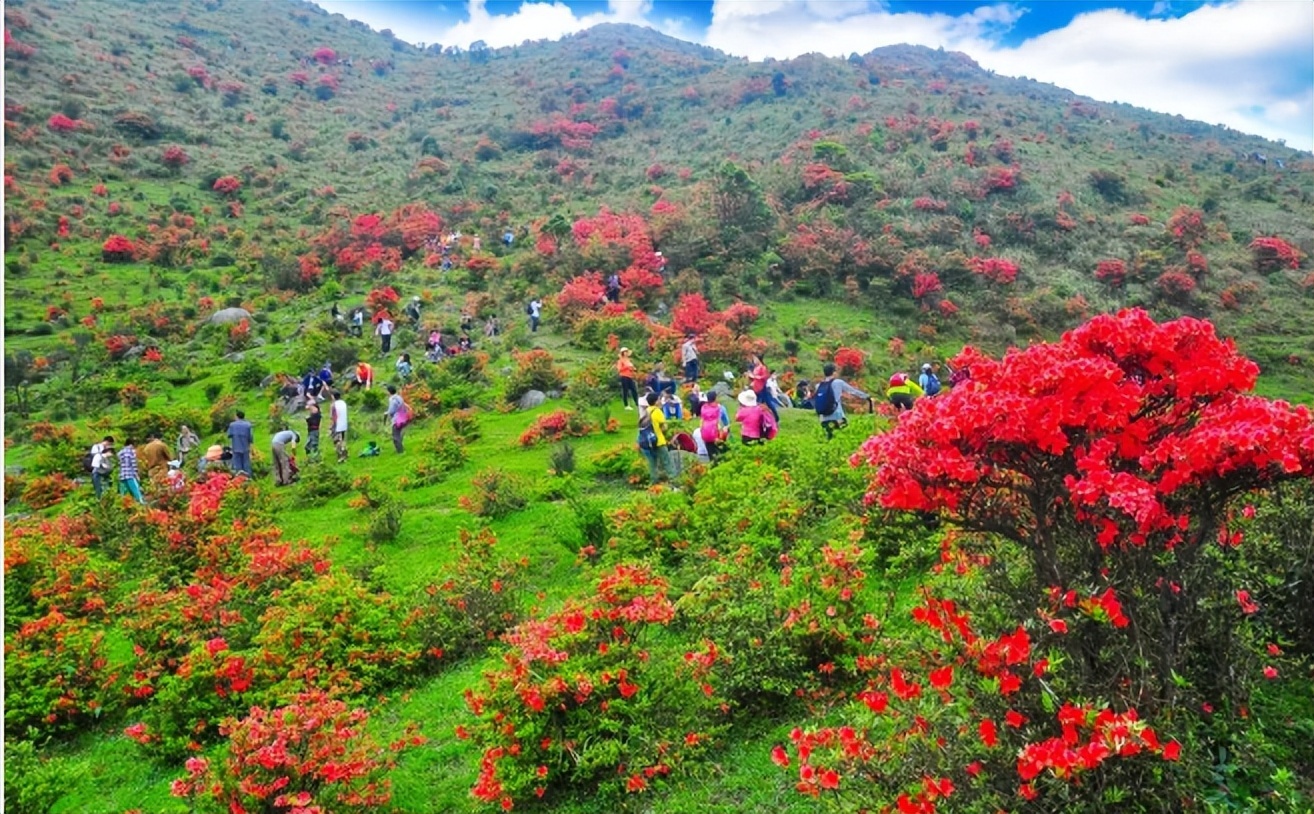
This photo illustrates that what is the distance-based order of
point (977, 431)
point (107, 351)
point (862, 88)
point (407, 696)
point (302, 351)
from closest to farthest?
point (977, 431) → point (407, 696) → point (302, 351) → point (107, 351) → point (862, 88)

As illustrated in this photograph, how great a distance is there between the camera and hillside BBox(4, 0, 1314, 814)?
426 centimetres

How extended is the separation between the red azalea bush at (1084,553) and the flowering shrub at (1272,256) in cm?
3483

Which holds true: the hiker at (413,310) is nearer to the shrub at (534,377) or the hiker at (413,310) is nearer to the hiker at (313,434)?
the shrub at (534,377)

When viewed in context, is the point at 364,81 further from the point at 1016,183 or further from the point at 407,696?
the point at 407,696

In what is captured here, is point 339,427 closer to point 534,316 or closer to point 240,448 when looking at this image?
point 240,448

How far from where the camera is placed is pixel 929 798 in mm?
4039

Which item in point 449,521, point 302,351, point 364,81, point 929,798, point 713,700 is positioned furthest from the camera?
point 364,81

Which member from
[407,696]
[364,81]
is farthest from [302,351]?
[364,81]

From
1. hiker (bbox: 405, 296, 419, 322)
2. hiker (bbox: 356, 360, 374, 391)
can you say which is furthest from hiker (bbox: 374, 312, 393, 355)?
hiker (bbox: 356, 360, 374, 391)

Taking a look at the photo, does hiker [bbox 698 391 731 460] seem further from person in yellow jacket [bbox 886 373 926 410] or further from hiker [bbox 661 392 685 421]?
person in yellow jacket [bbox 886 373 926 410]

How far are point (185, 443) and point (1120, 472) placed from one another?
19212mm

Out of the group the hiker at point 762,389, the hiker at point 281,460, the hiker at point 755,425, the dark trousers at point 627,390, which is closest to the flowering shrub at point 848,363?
the hiker at point 762,389

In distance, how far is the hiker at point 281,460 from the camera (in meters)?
15.9

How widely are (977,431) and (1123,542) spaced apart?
0.99 meters
